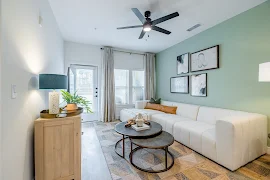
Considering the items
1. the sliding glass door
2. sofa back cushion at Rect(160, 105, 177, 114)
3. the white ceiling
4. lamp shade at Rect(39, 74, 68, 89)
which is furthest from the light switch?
sofa back cushion at Rect(160, 105, 177, 114)

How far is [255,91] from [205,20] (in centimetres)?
173

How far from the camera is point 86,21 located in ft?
9.27

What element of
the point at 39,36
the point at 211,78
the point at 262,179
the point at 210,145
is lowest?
the point at 262,179

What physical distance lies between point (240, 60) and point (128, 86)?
135 inches

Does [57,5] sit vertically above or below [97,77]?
above

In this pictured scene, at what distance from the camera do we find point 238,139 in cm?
179

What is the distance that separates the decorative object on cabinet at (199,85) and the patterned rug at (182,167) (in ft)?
5.27

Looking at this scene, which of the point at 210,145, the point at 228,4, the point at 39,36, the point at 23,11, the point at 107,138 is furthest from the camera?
the point at 107,138

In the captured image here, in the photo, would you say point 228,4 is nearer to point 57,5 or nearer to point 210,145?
point 210,145

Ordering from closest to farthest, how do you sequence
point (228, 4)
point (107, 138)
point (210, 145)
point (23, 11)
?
point (23, 11) < point (210, 145) < point (228, 4) < point (107, 138)

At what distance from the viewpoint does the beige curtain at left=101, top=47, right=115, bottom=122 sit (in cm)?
431

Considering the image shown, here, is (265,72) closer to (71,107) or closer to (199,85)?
(199,85)

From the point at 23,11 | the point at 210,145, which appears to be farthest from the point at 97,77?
the point at 210,145

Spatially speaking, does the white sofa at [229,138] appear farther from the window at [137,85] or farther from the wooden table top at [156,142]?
the window at [137,85]
